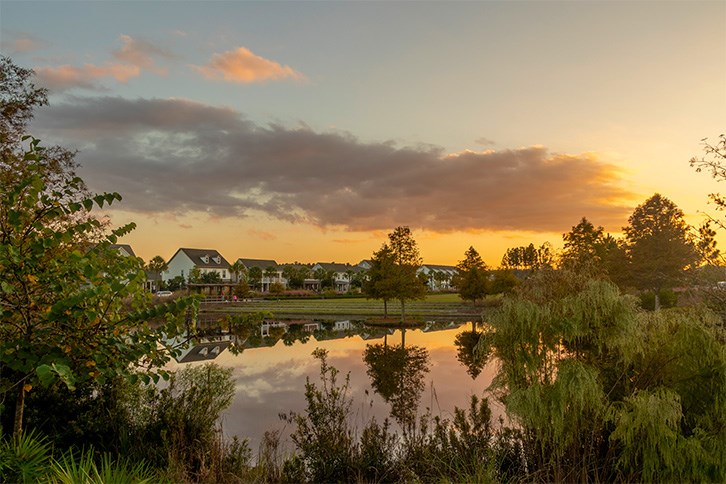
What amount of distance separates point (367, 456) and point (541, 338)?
3187 millimetres

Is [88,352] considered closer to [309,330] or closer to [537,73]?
[537,73]

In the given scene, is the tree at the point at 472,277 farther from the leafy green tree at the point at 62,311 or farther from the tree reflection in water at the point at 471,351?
the leafy green tree at the point at 62,311

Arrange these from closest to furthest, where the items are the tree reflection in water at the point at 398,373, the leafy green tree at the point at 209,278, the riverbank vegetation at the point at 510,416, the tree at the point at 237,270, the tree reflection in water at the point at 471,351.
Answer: the riverbank vegetation at the point at 510,416
the tree reflection in water at the point at 471,351
the tree reflection in water at the point at 398,373
the leafy green tree at the point at 209,278
the tree at the point at 237,270

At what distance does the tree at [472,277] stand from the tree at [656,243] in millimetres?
13674

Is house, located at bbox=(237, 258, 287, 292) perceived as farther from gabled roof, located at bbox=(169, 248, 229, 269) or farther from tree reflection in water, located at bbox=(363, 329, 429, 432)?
tree reflection in water, located at bbox=(363, 329, 429, 432)

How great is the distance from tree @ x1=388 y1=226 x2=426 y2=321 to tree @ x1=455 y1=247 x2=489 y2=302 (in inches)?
375

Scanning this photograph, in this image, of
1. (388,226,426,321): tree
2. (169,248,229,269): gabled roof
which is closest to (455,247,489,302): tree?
(388,226,426,321): tree

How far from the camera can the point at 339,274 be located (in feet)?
474

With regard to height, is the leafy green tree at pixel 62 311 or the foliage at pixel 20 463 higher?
the leafy green tree at pixel 62 311

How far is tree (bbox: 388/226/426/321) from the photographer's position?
42.9 meters

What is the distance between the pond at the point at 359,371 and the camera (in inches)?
518

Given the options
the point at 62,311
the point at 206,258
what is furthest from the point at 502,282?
the point at 206,258

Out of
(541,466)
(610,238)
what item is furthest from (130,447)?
(610,238)

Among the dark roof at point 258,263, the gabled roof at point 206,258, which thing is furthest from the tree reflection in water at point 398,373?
the dark roof at point 258,263
